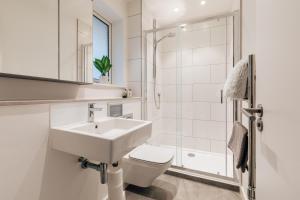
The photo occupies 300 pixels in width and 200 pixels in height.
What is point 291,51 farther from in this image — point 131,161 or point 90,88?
point 90,88

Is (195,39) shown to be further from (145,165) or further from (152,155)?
(145,165)

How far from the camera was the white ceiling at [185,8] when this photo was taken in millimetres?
2125

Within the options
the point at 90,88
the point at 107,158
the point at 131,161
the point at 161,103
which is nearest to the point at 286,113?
the point at 107,158

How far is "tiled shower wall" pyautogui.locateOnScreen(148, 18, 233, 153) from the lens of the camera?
2445 millimetres

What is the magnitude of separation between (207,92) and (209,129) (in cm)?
61

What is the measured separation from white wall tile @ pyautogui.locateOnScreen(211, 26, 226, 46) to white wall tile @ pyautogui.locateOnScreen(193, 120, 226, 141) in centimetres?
129

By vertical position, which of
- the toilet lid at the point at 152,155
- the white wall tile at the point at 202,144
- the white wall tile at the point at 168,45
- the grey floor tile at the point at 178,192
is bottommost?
the grey floor tile at the point at 178,192

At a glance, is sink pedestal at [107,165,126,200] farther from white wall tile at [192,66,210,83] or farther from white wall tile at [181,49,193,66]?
white wall tile at [181,49,193,66]

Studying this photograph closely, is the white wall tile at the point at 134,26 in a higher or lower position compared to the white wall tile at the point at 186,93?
higher

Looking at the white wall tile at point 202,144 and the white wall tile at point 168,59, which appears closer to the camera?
the white wall tile at point 202,144

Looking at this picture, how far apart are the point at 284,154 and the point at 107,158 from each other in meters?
0.72

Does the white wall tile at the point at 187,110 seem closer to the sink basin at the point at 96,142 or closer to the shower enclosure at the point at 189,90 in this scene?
the shower enclosure at the point at 189,90

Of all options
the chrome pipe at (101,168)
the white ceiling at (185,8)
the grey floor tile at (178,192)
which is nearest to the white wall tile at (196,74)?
the white ceiling at (185,8)

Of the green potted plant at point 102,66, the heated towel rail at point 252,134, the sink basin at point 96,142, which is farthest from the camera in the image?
the green potted plant at point 102,66
